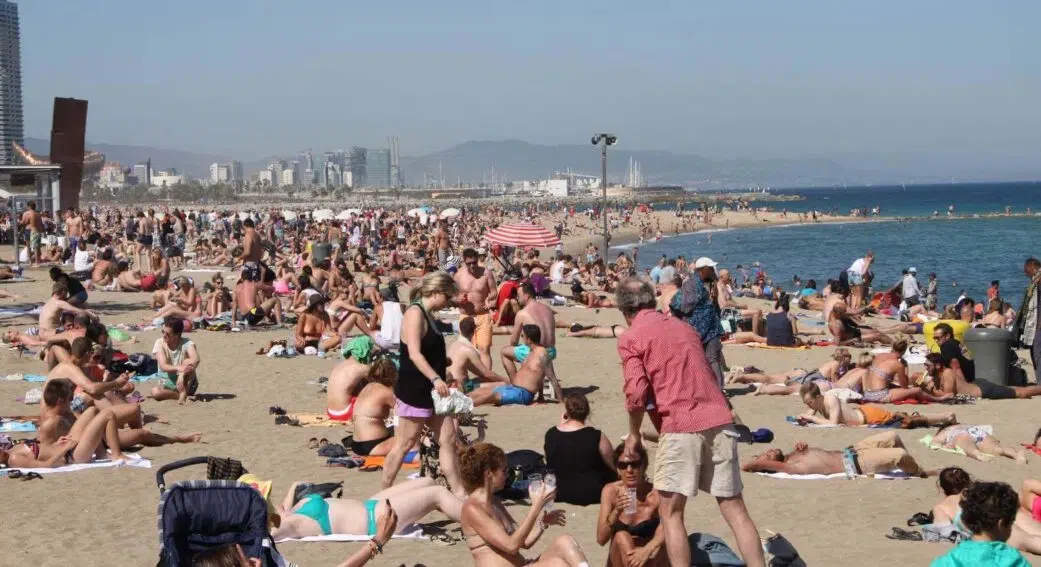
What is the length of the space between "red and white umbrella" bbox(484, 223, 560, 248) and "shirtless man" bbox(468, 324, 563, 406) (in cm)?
1351

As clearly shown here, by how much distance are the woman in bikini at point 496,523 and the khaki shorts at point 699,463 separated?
496 millimetres

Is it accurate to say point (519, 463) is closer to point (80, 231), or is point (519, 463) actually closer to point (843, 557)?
point (843, 557)

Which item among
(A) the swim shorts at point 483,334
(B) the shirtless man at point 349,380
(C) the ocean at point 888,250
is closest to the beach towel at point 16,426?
(B) the shirtless man at point 349,380

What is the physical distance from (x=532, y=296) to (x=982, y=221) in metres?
79.2

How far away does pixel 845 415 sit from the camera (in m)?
9.23

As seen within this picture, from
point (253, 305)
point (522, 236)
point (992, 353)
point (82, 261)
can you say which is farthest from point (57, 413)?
point (522, 236)

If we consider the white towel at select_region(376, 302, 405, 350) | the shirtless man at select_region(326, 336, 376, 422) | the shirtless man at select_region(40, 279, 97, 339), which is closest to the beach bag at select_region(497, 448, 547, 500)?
the shirtless man at select_region(326, 336, 376, 422)

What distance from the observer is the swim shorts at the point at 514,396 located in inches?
394

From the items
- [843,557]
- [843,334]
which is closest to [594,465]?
[843,557]

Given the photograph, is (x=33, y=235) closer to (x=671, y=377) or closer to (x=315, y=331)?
(x=315, y=331)

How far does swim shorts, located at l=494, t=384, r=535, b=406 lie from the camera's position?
10008 millimetres

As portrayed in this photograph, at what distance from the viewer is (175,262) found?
2698cm

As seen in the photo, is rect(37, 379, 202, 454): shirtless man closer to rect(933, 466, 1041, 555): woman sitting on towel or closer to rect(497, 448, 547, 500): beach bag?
rect(497, 448, 547, 500): beach bag

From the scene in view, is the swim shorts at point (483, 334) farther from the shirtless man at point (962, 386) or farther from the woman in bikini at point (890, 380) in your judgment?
the shirtless man at point (962, 386)
